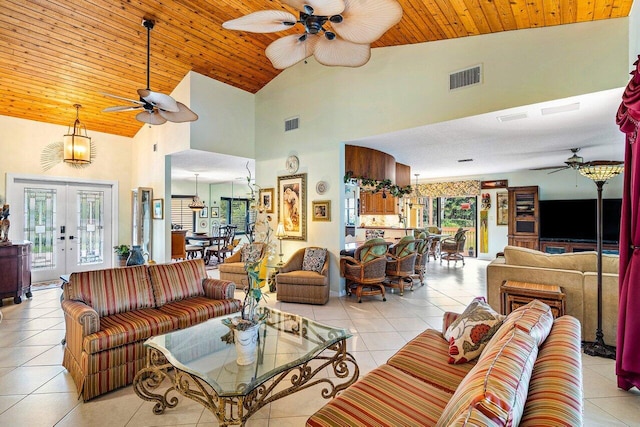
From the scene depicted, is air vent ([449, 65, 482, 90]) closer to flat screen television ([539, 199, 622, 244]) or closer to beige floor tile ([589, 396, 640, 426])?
beige floor tile ([589, 396, 640, 426])

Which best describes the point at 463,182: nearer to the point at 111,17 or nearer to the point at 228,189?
the point at 228,189

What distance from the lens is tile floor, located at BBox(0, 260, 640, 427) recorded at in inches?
82.5

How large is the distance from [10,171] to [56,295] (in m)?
2.57

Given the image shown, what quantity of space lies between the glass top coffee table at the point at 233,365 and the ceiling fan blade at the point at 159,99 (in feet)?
7.87

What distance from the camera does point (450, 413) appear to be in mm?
1038

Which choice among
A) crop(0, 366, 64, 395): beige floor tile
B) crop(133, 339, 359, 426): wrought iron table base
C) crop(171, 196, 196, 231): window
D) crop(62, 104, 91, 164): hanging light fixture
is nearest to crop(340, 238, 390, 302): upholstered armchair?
crop(133, 339, 359, 426): wrought iron table base

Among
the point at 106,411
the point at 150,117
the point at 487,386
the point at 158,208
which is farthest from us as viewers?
the point at 158,208

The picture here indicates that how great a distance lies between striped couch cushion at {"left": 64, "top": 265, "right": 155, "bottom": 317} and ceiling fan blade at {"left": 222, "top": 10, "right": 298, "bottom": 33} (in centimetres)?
246

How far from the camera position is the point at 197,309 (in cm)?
295

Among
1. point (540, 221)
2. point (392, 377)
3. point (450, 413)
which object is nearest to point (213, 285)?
point (392, 377)

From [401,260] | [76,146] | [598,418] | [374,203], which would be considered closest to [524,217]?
[374,203]

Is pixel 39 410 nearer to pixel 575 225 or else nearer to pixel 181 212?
pixel 181 212

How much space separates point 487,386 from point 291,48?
2523mm

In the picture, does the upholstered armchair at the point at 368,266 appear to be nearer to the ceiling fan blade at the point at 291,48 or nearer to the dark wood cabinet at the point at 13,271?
the ceiling fan blade at the point at 291,48
